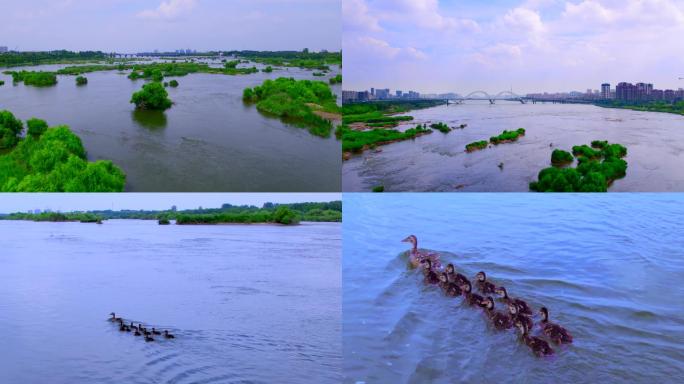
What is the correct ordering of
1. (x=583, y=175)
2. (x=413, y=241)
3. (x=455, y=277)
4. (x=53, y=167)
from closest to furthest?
(x=455, y=277)
(x=413, y=241)
(x=53, y=167)
(x=583, y=175)

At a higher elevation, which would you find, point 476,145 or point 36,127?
point 36,127

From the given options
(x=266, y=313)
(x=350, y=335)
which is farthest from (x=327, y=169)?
(x=350, y=335)

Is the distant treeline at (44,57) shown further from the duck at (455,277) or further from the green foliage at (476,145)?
the duck at (455,277)

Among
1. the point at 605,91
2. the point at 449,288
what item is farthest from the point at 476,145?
the point at 449,288

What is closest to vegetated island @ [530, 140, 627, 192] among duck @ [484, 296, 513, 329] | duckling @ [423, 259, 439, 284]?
duckling @ [423, 259, 439, 284]

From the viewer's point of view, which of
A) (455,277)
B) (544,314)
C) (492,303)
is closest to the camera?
(544,314)

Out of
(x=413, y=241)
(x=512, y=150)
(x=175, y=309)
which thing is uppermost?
(x=512, y=150)

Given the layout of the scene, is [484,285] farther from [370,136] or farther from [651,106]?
[651,106]
